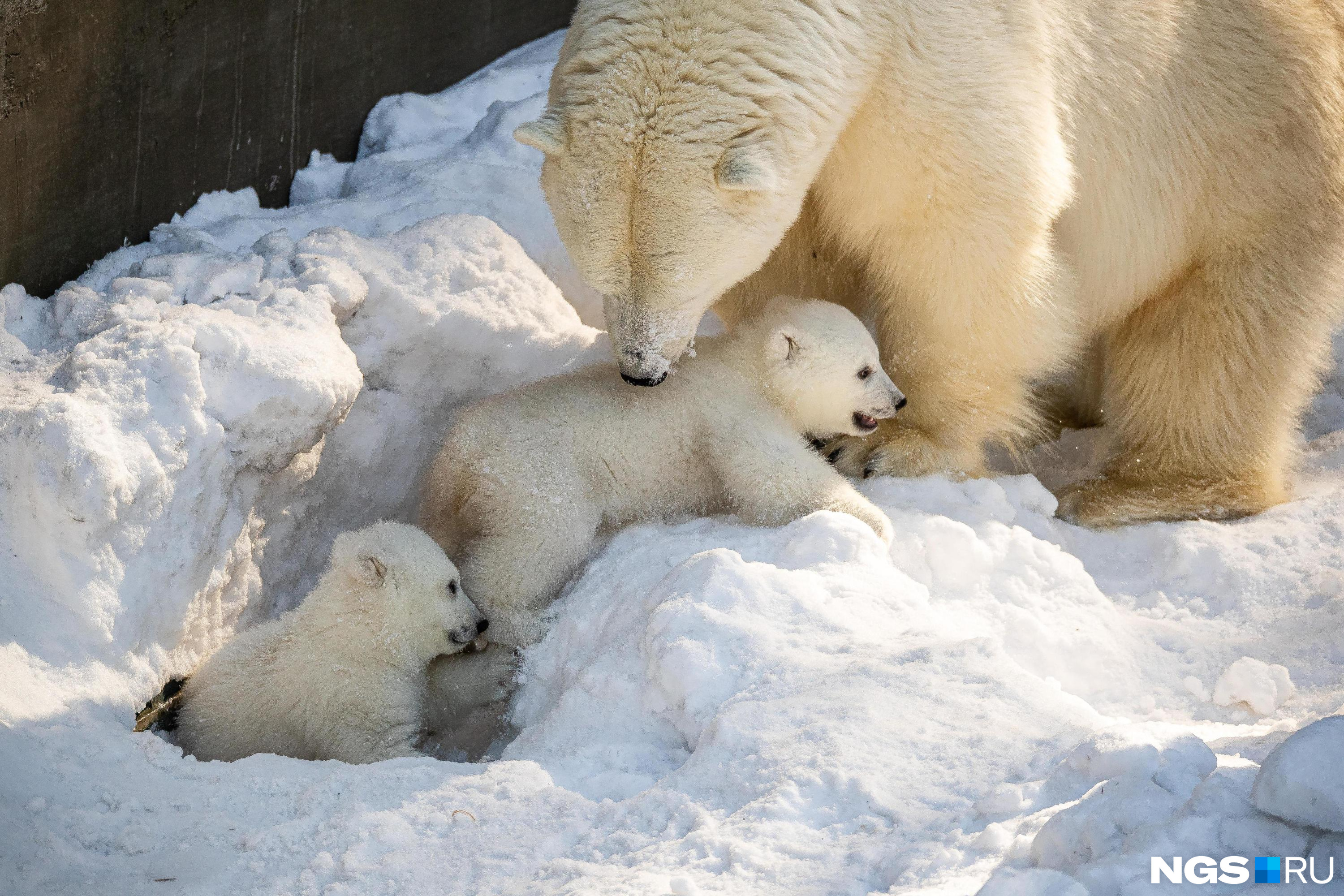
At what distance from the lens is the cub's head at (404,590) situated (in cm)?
311

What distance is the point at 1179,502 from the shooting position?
13.6 ft

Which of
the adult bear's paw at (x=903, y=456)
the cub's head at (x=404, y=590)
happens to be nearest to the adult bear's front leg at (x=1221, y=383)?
the adult bear's paw at (x=903, y=456)

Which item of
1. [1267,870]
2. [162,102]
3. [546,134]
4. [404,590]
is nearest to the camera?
[1267,870]

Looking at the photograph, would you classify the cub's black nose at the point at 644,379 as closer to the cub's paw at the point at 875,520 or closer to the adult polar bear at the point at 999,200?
the adult polar bear at the point at 999,200

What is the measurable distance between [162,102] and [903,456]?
2.72 m

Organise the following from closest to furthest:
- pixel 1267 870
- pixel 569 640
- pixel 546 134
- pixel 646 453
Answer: pixel 1267 870, pixel 546 134, pixel 569 640, pixel 646 453

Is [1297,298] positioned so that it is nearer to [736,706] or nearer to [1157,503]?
[1157,503]

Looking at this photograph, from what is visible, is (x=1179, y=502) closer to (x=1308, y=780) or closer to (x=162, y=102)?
(x=1308, y=780)

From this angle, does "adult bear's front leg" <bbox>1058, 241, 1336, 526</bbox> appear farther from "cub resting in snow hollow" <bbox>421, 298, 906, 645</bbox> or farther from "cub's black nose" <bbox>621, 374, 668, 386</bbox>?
"cub's black nose" <bbox>621, 374, 668, 386</bbox>

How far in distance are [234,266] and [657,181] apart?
1491 mm

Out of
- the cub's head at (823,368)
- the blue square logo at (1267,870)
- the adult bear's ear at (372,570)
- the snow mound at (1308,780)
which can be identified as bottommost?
the adult bear's ear at (372,570)

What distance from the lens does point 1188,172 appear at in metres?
3.96

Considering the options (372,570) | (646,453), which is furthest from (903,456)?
(372,570)

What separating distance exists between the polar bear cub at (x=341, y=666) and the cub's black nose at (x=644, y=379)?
0.72 m
